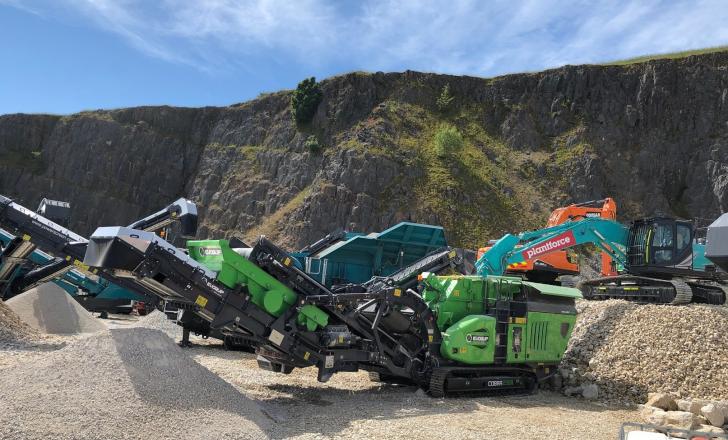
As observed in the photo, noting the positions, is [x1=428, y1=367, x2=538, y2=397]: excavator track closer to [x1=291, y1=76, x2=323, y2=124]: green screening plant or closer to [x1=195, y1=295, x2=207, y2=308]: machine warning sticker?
[x1=195, y1=295, x2=207, y2=308]: machine warning sticker

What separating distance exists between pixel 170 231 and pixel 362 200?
82.6ft

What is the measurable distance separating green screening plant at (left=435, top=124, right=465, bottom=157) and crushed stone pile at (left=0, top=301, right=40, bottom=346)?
29.4 m

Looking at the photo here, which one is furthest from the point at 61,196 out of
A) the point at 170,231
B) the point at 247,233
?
the point at 170,231

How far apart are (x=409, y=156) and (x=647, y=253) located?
24.8 metres

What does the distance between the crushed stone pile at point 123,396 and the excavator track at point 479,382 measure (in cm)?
296

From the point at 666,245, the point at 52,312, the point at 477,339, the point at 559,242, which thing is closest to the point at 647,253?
the point at 666,245

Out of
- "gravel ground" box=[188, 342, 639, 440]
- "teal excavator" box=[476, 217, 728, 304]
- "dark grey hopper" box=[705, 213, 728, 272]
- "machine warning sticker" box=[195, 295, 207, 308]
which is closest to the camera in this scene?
"dark grey hopper" box=[705, 213, 728, 272]

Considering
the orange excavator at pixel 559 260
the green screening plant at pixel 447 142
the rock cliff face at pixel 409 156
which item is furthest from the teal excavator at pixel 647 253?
the green screening plant at pixel 447 142

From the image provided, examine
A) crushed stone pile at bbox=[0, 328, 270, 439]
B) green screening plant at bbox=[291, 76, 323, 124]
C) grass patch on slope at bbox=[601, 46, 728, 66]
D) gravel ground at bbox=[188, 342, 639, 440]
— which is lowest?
gravel ground at bbox=[188, 342, 639, 440]

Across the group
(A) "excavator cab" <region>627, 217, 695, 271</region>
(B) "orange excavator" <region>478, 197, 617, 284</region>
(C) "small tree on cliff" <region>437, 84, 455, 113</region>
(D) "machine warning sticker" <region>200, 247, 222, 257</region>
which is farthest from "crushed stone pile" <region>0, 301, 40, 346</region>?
(C) "small tree on cliff" <region>437, 84, 455, 113</region>

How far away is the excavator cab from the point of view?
47.7ft

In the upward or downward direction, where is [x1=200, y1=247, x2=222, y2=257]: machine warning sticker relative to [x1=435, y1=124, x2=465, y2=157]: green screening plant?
downward

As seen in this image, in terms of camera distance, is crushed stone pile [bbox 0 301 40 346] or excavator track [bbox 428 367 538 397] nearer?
excavator track [bbox 428 367 538 397]

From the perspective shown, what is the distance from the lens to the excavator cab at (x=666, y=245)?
14.5 m
